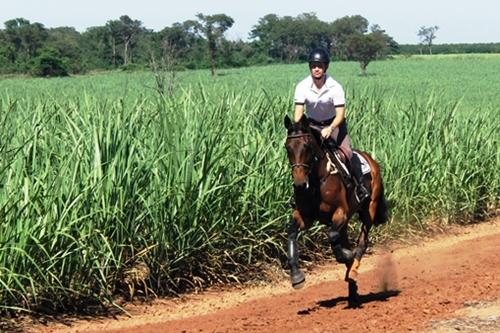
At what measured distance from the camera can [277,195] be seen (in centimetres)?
957

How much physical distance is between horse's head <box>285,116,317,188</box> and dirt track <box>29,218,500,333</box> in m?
1.28

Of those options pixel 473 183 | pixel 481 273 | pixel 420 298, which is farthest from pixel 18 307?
pixel 473 183

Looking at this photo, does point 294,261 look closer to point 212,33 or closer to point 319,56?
point 319,56

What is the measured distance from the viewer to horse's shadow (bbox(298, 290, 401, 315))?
7.74 m

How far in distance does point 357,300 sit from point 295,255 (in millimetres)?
940

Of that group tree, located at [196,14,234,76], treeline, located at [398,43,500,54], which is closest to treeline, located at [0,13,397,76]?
tree, located at [196,14,234,76]

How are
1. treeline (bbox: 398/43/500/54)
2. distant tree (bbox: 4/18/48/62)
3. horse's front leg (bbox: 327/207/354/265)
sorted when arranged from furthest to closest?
treeline (bbox: 398/43/500/54), distant tree (bbox: 4/18/48/62), horse's front leg (bbox: 327/207/354/265)

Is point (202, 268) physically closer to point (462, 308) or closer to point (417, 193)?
point (462, 308)

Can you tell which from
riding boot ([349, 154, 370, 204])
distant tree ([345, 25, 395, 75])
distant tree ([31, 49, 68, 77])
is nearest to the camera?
riding boot ([349, 154, 370, 204])

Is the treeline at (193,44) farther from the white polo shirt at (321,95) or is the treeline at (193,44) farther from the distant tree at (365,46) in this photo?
the white polo shirt at (321,95)

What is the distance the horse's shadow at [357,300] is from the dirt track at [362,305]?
10 millimetres

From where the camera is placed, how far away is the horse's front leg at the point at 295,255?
23.7 ft

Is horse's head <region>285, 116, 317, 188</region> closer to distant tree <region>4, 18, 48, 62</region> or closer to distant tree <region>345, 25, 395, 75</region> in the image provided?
distant tree <region>345, 25, 395, 75</region>

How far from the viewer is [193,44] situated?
105062 mm
